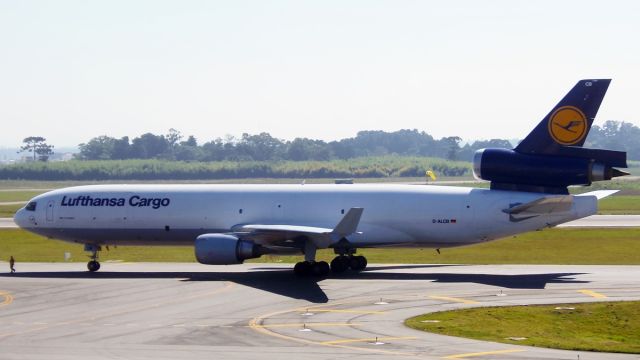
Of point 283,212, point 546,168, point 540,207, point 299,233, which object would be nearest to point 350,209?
point 299,233

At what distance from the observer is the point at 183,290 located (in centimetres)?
4553

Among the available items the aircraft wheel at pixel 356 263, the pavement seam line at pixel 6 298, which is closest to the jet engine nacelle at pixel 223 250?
the aircraft wheel at pixel 356 263

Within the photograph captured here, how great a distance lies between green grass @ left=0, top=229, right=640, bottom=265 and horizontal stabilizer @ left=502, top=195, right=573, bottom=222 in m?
8.30

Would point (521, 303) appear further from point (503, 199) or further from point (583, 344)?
point (503, 199)

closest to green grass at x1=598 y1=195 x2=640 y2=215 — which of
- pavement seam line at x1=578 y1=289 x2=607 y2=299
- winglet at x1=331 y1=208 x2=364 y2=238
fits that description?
winglet at x1=331 y1=208 x2=364 y2=238

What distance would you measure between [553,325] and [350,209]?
49.2 ft

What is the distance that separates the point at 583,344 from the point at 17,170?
15930 cm

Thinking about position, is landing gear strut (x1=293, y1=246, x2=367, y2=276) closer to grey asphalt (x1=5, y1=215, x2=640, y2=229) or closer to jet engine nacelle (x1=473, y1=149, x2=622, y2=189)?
jet engine nacelle (x1=473, y1=149, x2=622, y2=189)

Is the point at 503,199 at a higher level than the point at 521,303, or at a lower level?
higher

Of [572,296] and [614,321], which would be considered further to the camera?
[572,296]

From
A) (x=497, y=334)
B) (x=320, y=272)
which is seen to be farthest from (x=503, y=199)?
(x=497, y=334)

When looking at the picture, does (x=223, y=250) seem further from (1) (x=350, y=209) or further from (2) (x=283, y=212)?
(1) (x=350, y=209)

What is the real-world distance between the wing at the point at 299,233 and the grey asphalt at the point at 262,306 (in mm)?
1870

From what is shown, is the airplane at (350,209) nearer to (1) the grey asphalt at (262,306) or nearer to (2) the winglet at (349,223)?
(2) the winglet at (349,223)
